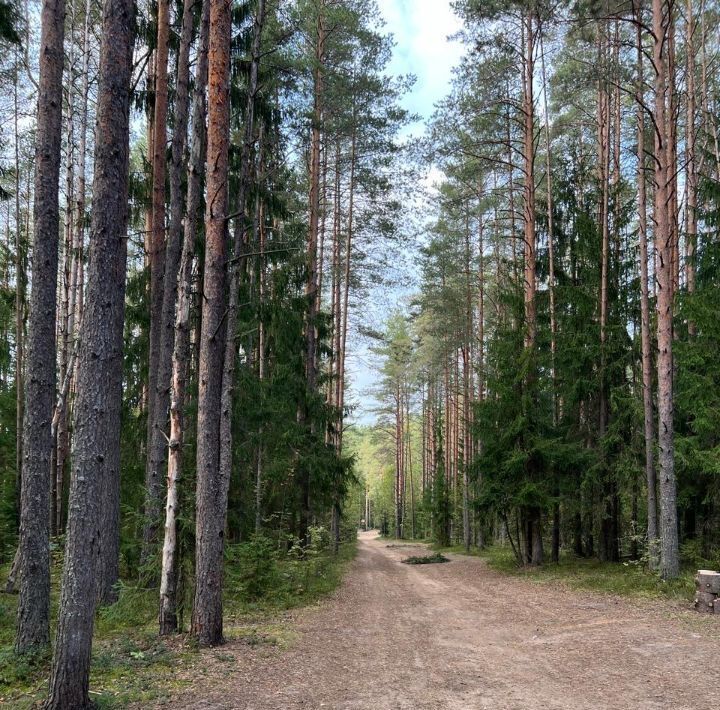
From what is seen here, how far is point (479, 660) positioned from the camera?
6.13m

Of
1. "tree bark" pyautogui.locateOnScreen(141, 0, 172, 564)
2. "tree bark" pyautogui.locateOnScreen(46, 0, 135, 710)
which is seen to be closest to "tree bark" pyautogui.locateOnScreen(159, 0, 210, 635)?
"tree bark" pyautogui.locateOnScreen(141, 0, 172, 564)

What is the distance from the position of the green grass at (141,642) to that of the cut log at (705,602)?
6.38 meters

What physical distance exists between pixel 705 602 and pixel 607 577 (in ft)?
13.0

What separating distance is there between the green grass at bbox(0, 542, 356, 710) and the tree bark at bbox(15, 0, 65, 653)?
0.51 meters

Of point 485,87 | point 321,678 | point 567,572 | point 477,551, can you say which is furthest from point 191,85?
point 477,551

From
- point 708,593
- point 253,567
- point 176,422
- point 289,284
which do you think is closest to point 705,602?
point 708,593

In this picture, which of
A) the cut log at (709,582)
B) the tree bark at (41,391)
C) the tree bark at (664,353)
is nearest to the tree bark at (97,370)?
the tree bark at (41,391)

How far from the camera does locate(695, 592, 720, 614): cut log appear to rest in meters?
8.30

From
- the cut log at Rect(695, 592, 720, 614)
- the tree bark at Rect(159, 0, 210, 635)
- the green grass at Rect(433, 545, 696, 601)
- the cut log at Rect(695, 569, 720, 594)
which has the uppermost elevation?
the tree bark at Rect(159, 0, 210, 635)

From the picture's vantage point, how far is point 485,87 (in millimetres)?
14852

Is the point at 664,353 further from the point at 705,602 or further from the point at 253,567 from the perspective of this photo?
the point at 253,567

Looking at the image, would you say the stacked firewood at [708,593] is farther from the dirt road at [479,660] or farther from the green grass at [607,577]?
the green grass at [607,577]

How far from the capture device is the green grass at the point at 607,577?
9961 mm

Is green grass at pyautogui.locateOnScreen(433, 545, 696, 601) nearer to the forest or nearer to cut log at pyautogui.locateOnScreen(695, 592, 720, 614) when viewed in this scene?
the forest
